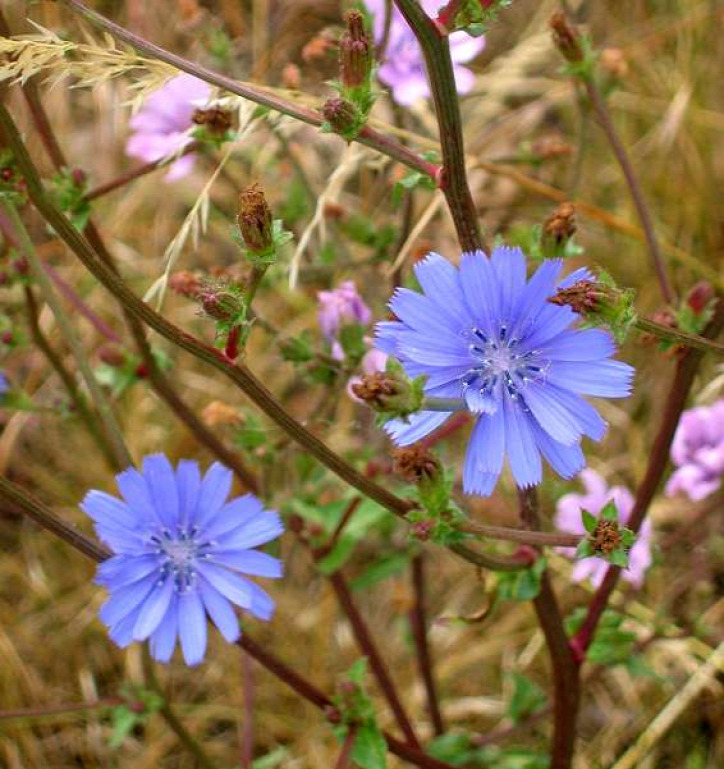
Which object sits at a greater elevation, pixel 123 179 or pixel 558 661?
pixel 123 179

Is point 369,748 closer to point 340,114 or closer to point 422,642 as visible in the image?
point 422,642

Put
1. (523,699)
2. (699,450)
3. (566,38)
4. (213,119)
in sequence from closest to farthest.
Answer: (213,119) < (566,38) < (523,699) < (699,450)

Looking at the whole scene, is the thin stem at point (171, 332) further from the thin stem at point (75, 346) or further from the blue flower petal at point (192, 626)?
the blue flower petal at point (192, 626)

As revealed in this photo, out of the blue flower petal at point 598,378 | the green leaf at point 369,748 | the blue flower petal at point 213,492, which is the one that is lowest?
the green leaf at point 369,748

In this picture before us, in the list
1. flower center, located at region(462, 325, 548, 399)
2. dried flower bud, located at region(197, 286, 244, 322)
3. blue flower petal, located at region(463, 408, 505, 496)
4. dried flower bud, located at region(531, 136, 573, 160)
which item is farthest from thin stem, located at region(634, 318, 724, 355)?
dried flower bud, located at region(531, 136, 573, 160)

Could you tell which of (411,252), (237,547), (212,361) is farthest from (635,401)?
(212,361)

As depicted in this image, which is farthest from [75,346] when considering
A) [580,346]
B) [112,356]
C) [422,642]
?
[422,642]

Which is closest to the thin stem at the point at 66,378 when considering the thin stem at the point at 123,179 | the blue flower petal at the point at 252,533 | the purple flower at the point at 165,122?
the thin stem at the point at 123,179
